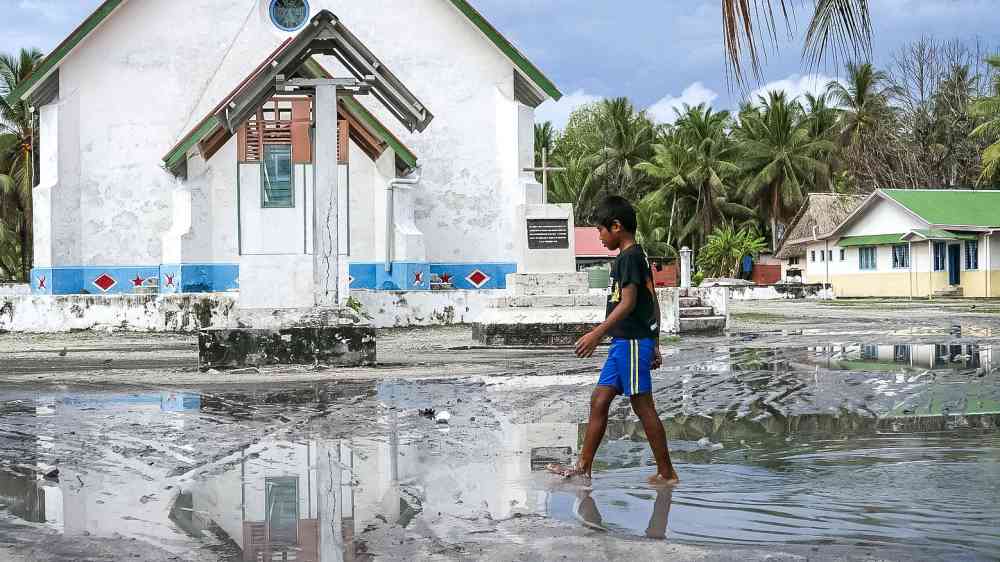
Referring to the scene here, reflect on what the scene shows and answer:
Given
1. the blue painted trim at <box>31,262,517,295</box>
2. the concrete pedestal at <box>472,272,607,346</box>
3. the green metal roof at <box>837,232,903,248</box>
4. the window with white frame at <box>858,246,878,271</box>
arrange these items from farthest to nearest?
the window with white frame at <box>858,246,878,271</box> → the green metal roof at <box>837,232,903,248</box> → the blue painted trim at <box>31,262,517,295</box> → the concrete pedestal at <box>472,272,607,346</box>

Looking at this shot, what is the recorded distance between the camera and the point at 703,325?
19.7 metres

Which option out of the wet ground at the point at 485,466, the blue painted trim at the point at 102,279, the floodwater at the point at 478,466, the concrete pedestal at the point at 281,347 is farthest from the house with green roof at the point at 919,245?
the floodwater at the point at 478,466

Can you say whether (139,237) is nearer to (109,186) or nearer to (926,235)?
(109,186)

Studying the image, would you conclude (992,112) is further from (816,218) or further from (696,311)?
(696,311)

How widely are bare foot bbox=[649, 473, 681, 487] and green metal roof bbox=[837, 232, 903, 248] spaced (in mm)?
44773

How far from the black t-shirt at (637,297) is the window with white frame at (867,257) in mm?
47660

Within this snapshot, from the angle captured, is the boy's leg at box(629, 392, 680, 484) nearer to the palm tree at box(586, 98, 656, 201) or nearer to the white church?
the white church

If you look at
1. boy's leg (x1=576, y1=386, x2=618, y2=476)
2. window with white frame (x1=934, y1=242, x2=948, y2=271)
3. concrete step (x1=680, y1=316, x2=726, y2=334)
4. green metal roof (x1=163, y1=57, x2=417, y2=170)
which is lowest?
boy's leg (x1=576, y1=386, x2=618, y2=476)

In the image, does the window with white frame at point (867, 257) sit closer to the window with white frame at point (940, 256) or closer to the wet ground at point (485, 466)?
the window with white frame at point (940, 256)

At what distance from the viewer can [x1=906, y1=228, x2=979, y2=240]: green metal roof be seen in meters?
44.7

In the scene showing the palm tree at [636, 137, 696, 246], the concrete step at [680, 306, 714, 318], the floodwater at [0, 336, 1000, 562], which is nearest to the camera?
the floodwater at [0, 336, 1000, 562]

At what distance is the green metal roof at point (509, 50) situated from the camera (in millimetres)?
25000

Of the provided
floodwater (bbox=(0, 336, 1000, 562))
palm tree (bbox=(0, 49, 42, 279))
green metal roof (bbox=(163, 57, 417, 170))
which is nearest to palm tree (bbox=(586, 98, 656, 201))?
palm tree (bbox=(0, 49, 42, 279))


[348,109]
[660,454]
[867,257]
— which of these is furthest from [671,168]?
[660,454]
